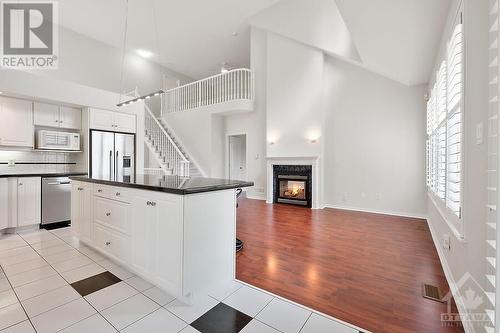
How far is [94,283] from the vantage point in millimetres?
2154

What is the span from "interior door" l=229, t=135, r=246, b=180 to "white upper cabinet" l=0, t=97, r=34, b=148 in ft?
16.6

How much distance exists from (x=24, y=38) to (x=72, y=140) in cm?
360

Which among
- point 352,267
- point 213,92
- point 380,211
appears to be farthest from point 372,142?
point 213,92

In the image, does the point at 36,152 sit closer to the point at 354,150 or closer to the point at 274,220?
the point at 274,220

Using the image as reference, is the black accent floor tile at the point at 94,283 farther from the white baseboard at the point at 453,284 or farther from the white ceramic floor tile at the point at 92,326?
the white baseboard at the point at 453,284

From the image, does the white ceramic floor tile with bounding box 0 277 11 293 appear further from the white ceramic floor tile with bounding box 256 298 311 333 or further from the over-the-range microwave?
the over-the-range microwave

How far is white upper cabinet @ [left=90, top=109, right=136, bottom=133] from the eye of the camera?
4.68 metres

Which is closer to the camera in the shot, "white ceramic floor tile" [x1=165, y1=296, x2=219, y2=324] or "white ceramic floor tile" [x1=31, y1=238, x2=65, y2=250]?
"white ceramic floor tile" [x1=165, y1=296, x2=219, y2=324]

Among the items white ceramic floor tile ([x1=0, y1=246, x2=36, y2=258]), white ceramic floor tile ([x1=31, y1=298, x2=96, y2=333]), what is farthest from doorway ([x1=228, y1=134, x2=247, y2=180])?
white ceramic floor tile ([x1=31, y1=298, x2=96, y2=333])

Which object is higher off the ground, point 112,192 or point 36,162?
point 36,162

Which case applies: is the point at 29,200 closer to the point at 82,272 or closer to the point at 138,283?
the point at 82,272

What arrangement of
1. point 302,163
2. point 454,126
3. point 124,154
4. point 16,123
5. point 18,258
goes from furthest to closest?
point 302,163 < point 124,154 < point 16,123 < point 18,258 < point 454,126

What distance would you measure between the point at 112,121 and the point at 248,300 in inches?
186

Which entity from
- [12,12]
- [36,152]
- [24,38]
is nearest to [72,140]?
[36,152]
